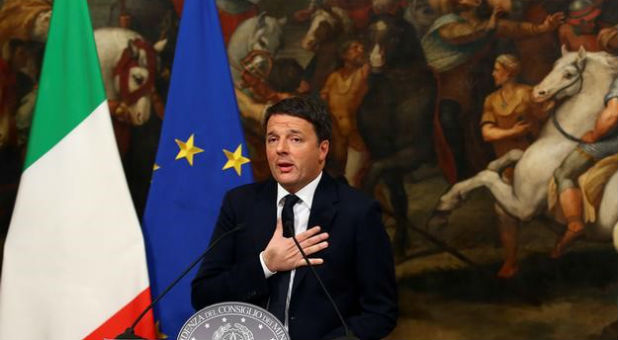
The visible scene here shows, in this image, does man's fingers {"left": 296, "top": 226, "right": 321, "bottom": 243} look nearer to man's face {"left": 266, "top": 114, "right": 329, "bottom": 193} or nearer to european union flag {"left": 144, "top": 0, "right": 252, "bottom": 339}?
man's face {"left": 266, "top": 114, "right": 329, "bottom": 193}

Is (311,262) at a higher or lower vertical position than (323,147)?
lower

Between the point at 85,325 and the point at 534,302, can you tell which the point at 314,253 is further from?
the point at 534,302

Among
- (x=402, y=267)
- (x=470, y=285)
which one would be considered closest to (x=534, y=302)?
(x=470, y=285)

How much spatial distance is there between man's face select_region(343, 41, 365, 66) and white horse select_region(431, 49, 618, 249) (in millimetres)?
974

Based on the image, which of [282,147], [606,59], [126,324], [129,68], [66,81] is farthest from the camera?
[129,68]

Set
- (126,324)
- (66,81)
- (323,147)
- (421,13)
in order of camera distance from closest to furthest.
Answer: (323,147), (126,324), (66,81), (421,13)

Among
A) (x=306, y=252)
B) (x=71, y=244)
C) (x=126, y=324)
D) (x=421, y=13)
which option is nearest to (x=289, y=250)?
(x=306, y=252)

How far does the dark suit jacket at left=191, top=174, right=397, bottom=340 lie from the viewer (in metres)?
2.83

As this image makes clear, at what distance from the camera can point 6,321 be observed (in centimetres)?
408

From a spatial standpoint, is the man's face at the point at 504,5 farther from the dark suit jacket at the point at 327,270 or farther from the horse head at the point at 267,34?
the dark suit jacket at the point at 327,270

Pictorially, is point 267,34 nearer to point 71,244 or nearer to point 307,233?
point 71,244

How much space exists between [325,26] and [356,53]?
0.26 m

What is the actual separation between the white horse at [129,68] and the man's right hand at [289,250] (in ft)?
8.42

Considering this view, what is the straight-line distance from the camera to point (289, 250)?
2740 mm
